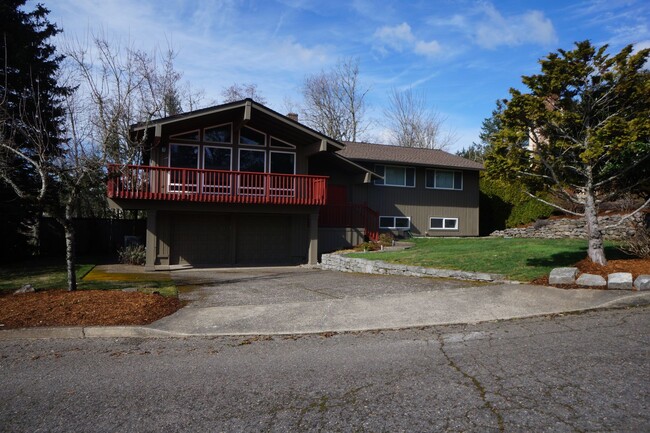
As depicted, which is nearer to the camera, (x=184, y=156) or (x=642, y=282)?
(x=642, y=282)

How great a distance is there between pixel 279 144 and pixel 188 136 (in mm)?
3599

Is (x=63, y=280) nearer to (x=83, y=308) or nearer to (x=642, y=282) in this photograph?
(x=83, y=308)

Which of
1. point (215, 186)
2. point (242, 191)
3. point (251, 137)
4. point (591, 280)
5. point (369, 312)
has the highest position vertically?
point (251, 137)

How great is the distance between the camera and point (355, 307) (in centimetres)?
891

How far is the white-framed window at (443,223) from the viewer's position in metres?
24.7

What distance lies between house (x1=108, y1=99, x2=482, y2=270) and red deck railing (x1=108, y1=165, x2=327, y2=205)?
0.12 ft

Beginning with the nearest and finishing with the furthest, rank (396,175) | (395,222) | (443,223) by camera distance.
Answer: (395,222) < (396,175) < (443,223)

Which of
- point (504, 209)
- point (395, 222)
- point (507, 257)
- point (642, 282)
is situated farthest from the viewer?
point (504, 209)

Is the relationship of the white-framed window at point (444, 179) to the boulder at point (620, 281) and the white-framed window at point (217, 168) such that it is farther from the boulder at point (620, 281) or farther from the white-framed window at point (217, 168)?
the boulder at point (620, 281)

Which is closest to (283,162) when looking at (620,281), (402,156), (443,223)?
(402,156)

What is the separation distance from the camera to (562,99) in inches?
425

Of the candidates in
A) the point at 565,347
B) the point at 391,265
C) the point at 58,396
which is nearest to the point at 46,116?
the point at 391,265

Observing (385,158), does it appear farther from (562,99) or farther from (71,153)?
(71,153)

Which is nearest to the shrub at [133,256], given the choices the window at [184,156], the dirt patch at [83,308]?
the window at [184,156]
